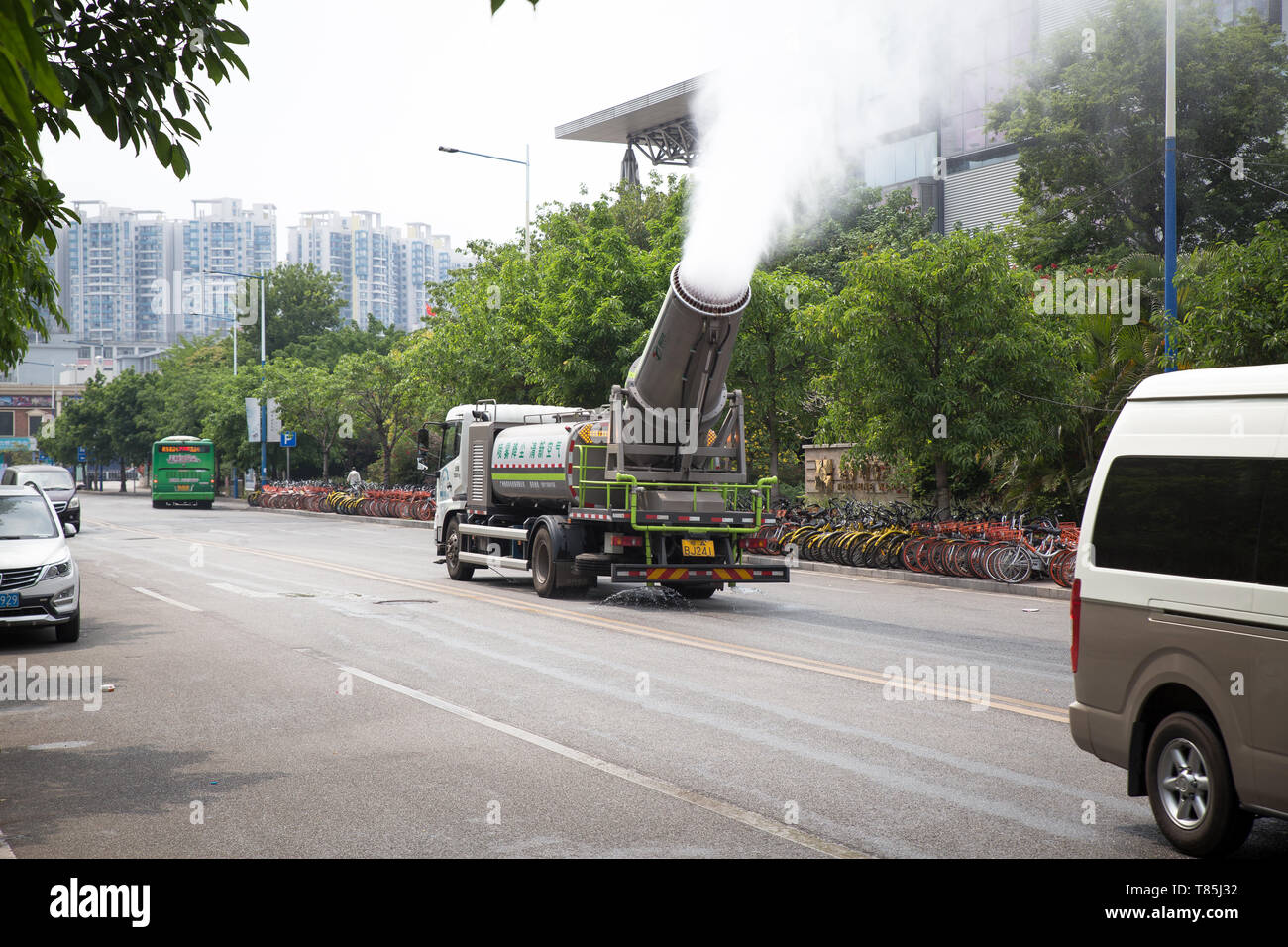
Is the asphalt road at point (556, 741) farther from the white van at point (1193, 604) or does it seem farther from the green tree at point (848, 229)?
the green tree at point (848, 229)

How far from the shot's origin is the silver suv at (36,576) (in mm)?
12352

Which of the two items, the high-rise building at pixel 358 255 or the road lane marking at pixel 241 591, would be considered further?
the high-rise building at pixel 358 255

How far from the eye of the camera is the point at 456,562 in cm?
2042

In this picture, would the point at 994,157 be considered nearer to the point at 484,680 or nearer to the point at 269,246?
the point at 484,680

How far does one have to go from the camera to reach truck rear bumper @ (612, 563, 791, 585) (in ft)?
52.0

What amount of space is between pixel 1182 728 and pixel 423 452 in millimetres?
18079

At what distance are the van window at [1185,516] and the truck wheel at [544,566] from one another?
38.1ft

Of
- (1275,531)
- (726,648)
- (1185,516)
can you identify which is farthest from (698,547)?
(1275,531)

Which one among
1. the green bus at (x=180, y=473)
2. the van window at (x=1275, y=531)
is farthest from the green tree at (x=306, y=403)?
the van window at (x=1275, y=531)

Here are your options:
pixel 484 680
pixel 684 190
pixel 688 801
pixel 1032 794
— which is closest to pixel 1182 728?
pixel 1032 794

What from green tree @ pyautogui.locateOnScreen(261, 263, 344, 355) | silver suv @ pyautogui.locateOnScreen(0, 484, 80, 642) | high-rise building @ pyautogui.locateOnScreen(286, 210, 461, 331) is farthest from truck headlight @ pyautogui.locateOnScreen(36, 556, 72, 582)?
high-rise building @ pyautogui.locateOnScreen(286, 210, 461, 331)

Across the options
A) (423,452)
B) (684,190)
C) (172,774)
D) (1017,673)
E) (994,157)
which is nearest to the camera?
(172,774)

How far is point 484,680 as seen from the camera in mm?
10211

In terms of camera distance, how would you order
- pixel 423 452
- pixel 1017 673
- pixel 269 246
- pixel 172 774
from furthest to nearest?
1. pixel 269 246
2. pixel 423 452
3. pixel 1017 673
4. pixel 172 774
